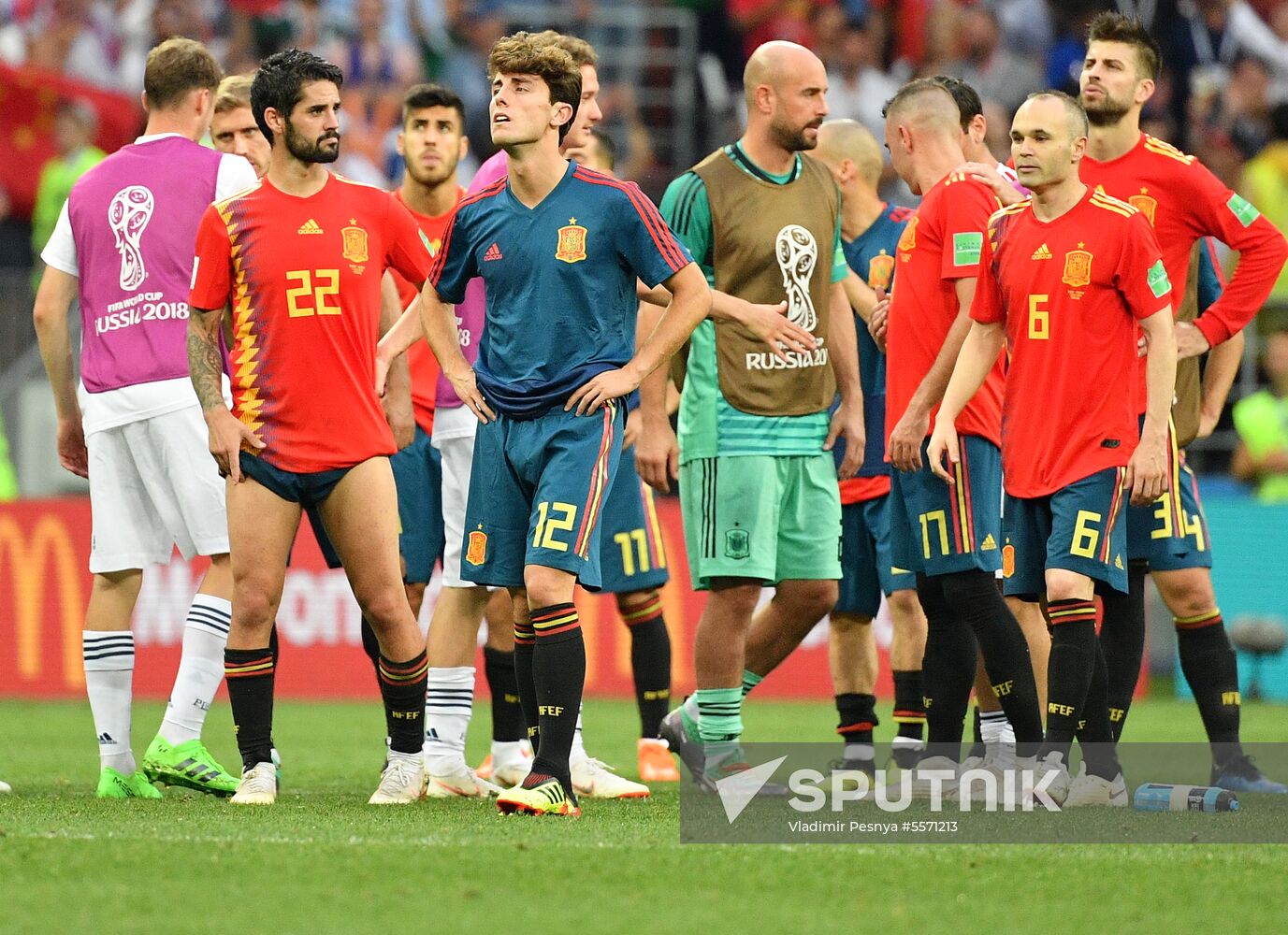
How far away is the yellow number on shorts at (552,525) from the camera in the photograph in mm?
5984

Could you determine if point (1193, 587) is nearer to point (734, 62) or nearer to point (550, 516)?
point (550, 516)

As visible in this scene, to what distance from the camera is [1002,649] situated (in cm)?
655

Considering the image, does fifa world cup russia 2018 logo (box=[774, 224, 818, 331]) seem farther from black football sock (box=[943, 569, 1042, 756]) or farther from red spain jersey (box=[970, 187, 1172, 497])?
black football sock (box=[943, 569, 1042, 756])

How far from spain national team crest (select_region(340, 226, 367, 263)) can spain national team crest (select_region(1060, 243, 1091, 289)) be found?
2364mm

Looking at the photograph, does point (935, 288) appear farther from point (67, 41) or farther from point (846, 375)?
point (67, 41)

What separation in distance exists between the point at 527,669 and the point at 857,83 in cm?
1191

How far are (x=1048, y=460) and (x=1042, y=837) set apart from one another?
4.62 feet

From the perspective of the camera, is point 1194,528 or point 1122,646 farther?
point 1194,528

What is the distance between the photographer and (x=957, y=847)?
5285 millimetres

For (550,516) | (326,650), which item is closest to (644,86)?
(326,650)

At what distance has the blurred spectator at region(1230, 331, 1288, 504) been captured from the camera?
45.1 feet

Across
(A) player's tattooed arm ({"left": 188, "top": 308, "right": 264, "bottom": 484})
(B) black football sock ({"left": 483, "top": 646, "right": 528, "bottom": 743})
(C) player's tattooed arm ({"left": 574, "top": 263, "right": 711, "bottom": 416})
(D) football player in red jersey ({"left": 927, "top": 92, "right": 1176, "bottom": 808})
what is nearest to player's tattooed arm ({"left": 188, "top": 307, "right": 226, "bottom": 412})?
(A) player's tattooed arm ({"left": 188, "top": 308, "right": 264, "bottom": 484})

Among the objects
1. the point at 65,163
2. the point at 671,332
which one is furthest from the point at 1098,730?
the point at 65,163

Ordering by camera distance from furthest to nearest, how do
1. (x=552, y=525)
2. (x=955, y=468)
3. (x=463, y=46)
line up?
(x=463, y=46) → (x=955, y=468) → (x=552, y=525)
